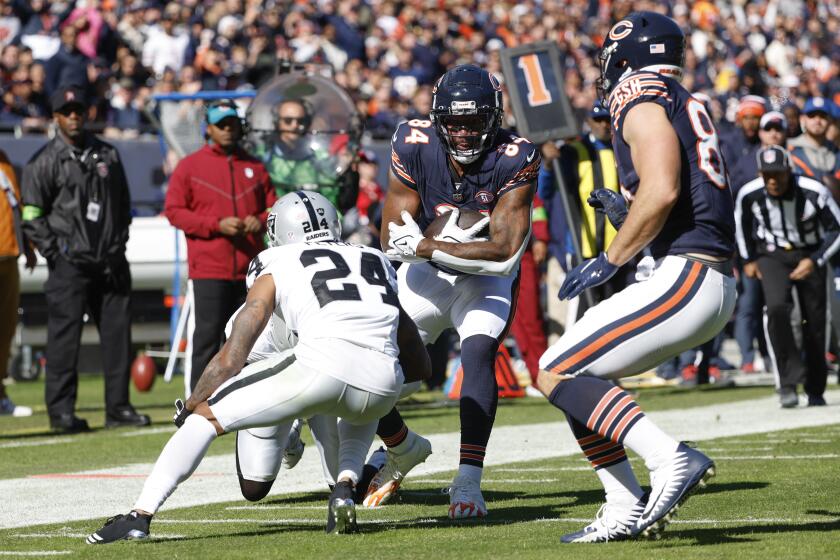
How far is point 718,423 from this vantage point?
32.4ft

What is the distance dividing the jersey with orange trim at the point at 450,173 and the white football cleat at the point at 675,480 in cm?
184

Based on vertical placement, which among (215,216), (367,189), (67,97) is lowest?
(367,189)

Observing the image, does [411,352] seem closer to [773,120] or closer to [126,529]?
[126,529]

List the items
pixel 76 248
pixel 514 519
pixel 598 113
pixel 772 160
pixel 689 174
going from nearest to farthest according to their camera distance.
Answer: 1. pixel 689 174
2. pixel 514 519
3. pixel 76 248
4. pixel 772 160
5. pixel 598 113

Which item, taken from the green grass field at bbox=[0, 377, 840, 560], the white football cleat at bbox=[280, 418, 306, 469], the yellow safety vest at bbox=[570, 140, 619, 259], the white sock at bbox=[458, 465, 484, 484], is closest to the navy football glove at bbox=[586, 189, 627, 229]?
the green grass field at bbox=[0, 377, 840, 560]

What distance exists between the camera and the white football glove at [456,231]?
249 inches

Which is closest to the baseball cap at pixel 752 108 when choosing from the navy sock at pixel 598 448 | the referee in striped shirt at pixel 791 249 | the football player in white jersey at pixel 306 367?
the referee in striped shirt at pixel 791 249

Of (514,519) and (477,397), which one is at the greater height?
(477,397)

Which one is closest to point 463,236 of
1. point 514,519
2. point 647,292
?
point 514,519

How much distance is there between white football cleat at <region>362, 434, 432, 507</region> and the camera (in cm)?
652

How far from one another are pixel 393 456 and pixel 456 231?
1.02 metres

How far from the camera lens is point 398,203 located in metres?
6.62

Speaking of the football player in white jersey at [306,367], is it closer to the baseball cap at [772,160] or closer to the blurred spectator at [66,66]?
the baseball cap at [772,160]

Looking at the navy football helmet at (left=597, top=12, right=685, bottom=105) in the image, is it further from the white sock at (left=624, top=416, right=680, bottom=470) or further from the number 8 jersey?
the white sock at (left=624, top=416, right=680, bottom=470)
